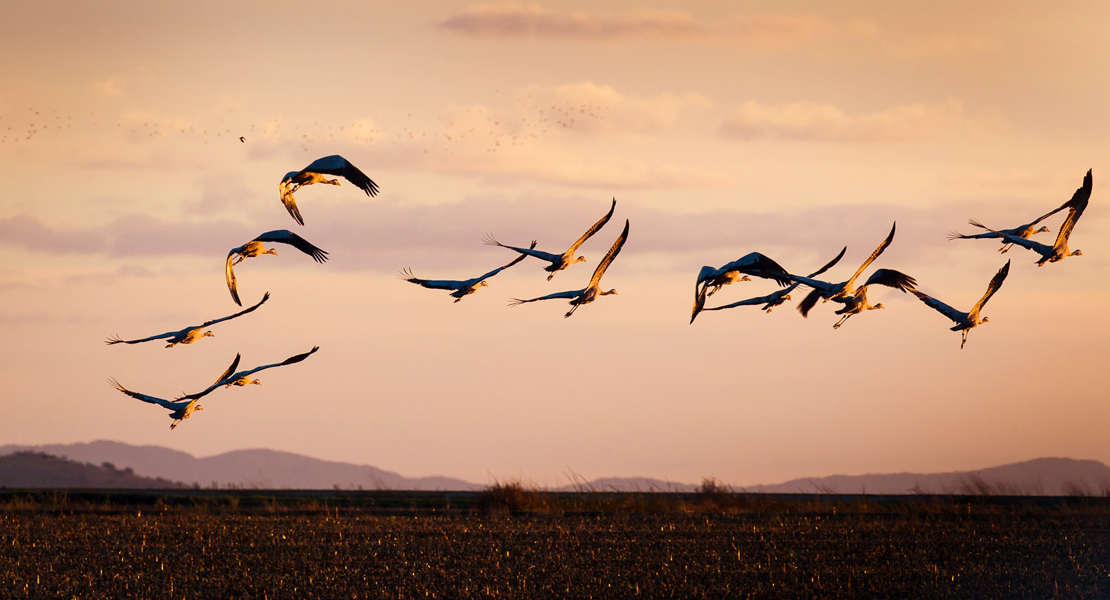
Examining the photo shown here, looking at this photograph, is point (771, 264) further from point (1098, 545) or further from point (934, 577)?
point (1098, 545)

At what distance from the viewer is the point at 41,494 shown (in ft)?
138

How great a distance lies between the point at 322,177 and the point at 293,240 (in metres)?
1.69

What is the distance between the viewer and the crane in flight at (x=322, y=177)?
22.2 metres

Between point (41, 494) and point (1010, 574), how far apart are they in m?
32.9

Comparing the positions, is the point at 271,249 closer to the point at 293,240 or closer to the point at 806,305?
the point at 293,240

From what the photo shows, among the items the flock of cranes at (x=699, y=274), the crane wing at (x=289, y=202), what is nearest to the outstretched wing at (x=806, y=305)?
the flock of cranes at (x=699, y=274)

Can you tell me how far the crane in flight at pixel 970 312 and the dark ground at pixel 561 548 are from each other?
4.93 m

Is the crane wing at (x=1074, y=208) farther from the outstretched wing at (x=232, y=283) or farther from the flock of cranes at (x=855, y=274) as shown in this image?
the outstretched wing at (x=232, y=283)

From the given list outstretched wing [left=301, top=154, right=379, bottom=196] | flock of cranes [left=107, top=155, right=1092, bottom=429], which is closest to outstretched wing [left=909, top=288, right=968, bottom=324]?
flock of cranes [left=107, top=155, right=1092, bottom=429]

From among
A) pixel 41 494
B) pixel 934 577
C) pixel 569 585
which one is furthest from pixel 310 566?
pixel 41 494

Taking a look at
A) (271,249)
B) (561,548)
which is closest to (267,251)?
(271,249)

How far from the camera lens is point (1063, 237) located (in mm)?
24469

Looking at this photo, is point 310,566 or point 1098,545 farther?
point 1098,545

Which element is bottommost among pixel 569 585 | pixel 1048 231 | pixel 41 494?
pixel 569 585
